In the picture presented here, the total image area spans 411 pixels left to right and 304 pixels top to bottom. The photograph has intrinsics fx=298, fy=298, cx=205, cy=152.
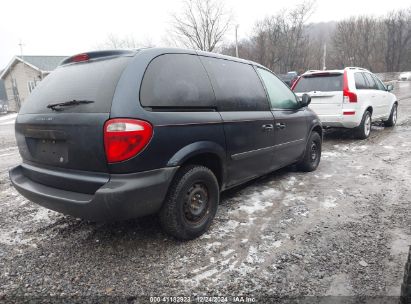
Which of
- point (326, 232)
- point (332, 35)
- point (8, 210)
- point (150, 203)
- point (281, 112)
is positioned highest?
point (332, 35)

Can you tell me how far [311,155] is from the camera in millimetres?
5039

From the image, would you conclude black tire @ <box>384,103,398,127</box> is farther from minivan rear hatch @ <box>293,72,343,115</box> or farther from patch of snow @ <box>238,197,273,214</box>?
patch of snow @ <box>238,197,273,214</box>

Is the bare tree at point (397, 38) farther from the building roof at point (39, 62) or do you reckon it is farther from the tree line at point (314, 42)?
the building roof at point (39, 62)

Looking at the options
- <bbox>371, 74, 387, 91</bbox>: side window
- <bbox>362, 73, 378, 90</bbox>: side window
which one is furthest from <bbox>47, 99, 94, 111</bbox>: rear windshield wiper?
<bbox>371, 74, 387, 91</bbox>: side window

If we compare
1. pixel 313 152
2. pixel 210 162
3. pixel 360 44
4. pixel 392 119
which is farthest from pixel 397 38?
pixel 210 162

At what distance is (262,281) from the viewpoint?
2.31 m

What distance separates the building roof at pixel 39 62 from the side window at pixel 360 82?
98.0 ft

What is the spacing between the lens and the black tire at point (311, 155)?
489cm

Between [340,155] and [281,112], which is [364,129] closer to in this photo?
[340,155]

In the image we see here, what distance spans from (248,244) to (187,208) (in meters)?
0.68

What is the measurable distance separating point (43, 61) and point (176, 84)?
34507 mm

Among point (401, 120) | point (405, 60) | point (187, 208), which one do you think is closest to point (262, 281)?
point (187, 208)

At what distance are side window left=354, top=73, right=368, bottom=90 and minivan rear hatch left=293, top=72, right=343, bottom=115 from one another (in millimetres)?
462

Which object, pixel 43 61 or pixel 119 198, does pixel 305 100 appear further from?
pixel 43 61
